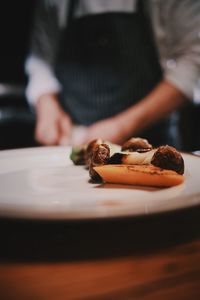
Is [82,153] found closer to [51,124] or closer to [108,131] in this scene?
[108,131]

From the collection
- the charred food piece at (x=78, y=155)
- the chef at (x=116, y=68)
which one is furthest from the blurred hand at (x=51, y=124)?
the charred food piece at (x=78, y=155)

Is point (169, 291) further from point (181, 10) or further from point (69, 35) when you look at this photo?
point (69, 35)

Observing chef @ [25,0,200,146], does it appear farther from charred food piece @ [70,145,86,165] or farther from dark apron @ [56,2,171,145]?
charred food piece @ [70,145,86,165]

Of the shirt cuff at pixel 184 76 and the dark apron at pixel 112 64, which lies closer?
the shirt cuff at pixel 184 76

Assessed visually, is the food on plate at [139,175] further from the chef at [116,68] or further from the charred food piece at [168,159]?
the chef at [116,68]

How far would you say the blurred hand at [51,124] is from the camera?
1.61m

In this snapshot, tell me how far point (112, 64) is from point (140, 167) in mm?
1228

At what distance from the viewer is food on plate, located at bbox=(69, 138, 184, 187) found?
64 cm

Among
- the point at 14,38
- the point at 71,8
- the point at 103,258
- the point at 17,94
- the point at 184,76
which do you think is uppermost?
the point at 71,8

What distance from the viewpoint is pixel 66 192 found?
66 centimetres

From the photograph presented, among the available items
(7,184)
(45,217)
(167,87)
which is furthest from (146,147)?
(167,87)

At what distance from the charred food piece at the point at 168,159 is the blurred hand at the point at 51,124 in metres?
0.85

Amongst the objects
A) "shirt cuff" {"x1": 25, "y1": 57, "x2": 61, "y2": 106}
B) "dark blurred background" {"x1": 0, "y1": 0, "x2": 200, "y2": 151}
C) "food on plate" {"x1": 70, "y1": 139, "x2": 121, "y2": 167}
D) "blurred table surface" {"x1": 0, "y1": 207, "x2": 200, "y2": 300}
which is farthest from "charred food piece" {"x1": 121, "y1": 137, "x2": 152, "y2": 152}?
"shirt cuff" {"x1": 25, "y1": 57, "x2": 61, "y2": 106}

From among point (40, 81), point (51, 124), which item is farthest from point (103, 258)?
point (40, 81)
